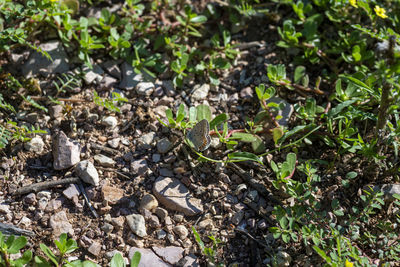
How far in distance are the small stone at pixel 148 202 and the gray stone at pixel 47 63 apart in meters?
1.41

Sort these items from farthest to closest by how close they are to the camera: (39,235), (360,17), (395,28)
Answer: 1. (360,17)
2. (395,28)
3. (39,235)

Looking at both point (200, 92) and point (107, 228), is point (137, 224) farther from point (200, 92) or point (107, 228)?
point (200, 92)

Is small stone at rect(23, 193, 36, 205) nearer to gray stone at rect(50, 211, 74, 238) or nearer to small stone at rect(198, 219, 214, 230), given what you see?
gray stone at rect(50, 211, 74, 238)

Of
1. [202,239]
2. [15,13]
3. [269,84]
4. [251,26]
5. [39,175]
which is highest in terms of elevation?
[15,13]

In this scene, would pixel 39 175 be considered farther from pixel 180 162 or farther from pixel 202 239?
pixel 202 239

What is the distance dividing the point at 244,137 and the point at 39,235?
160 centimetres

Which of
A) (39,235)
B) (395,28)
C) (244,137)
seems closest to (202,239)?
(244,137)

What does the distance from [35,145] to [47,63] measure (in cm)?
82

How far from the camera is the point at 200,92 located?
12.1 ft

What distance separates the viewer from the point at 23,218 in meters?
2.89

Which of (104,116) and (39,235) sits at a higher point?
(104,116)

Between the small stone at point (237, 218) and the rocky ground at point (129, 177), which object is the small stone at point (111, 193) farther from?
the small stone at point (237, 218)

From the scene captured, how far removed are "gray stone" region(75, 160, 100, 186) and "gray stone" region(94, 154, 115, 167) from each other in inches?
3.2

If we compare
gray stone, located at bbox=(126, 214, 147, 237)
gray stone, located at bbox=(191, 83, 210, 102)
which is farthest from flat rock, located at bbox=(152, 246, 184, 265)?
gray stone, located at bbox=(191, 83, 210, 102)
